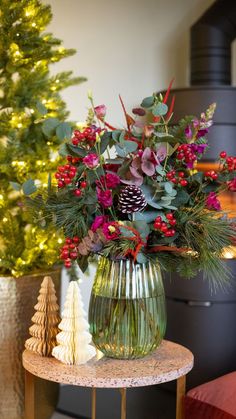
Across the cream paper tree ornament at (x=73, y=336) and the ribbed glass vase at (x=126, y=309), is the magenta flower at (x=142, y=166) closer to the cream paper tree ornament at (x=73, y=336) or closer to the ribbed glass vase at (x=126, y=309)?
the ribbed glass vase at (x=126, y=309)

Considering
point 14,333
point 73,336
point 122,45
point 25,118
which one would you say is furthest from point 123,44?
point 73,336

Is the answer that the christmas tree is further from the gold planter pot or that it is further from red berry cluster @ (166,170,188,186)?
red berry cluster @ (166,170,188,186)

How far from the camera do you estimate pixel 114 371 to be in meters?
1.63

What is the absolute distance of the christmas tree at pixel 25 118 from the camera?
2.31 m

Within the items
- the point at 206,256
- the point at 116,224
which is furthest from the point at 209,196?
the point at 116,224

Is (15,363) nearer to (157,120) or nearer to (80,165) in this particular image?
(80,165)

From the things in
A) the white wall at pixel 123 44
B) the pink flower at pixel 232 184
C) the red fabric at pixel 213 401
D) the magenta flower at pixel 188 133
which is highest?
the white wall at pixel 123 44

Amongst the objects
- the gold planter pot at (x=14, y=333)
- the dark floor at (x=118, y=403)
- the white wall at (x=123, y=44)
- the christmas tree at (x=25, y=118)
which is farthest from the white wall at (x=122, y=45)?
the gold planter pot at (x=14, y=333)

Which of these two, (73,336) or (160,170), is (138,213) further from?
(73,336)

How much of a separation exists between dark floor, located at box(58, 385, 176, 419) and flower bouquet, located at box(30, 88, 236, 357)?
1.05 m

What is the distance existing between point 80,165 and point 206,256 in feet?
1.33

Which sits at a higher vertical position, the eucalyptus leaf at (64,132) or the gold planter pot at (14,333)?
the eucalyptus leaf at (64,132)

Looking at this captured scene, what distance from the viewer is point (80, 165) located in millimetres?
1648

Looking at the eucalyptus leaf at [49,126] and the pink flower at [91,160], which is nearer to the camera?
the pink flower at [91,160]
